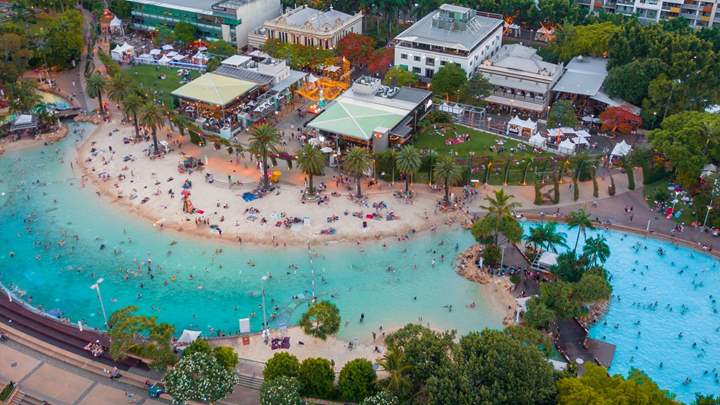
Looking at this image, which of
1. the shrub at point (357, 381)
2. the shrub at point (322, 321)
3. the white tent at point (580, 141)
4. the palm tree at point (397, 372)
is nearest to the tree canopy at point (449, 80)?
the white tent at point (580, 141)

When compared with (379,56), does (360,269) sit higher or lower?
lower

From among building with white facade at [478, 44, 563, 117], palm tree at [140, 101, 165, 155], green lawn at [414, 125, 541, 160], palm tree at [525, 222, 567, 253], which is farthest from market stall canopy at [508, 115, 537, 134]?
palm tree at [140, 101, 165, 155]

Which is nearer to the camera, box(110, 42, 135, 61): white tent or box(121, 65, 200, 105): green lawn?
box(121, 65, 200, 105): green lawn

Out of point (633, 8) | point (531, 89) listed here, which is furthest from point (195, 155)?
point (633, 8)

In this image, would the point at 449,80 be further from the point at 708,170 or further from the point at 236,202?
the point at 236,202

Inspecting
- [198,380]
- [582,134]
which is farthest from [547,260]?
[198,380]

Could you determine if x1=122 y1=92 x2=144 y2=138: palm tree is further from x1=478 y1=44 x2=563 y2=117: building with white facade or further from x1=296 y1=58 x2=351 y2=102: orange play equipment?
x1=478 y1=44 x2=563 y2=117: building with white facade

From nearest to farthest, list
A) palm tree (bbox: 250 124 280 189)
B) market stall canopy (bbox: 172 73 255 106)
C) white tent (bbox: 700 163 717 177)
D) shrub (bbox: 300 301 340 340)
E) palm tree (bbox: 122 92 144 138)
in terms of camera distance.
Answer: shrub (bbox: 300 301 340 340), white tent (bbox: 700 163 717 177), palm tree (bbox: 250 124 280 189), palm tree (bbox: 122 92 144 138), market stall canopy (bbox: 172 73 255 106)

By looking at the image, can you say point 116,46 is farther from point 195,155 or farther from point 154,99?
point 195,155
